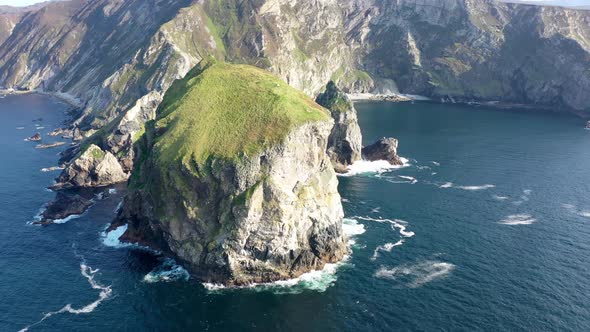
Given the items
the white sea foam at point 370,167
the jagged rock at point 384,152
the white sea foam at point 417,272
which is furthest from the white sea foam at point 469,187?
the white sea foam at point 417,272

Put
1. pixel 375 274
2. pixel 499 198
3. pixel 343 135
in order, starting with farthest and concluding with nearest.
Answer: pixel 343 135 < pixel 499 198 < pixel 375 274

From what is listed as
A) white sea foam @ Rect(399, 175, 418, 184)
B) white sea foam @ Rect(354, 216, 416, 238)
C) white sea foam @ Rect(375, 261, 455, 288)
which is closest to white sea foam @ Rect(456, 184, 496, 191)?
white sea foam @ Rect(399, 175, 418, 184)

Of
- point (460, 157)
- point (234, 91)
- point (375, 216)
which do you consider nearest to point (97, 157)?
point (234, 91)

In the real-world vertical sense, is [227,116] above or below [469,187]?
above

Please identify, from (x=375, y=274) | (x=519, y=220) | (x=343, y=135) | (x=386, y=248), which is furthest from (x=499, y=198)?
(x=375, y=274)

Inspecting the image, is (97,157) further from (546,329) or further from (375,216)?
(546,329)

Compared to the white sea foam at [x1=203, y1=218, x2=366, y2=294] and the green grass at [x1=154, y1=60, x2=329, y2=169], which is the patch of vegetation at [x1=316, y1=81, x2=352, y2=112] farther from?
the white sea foam at [x1=203, y1=218, x2=366, y2=294]

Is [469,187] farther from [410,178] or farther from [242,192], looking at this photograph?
[242,192]
